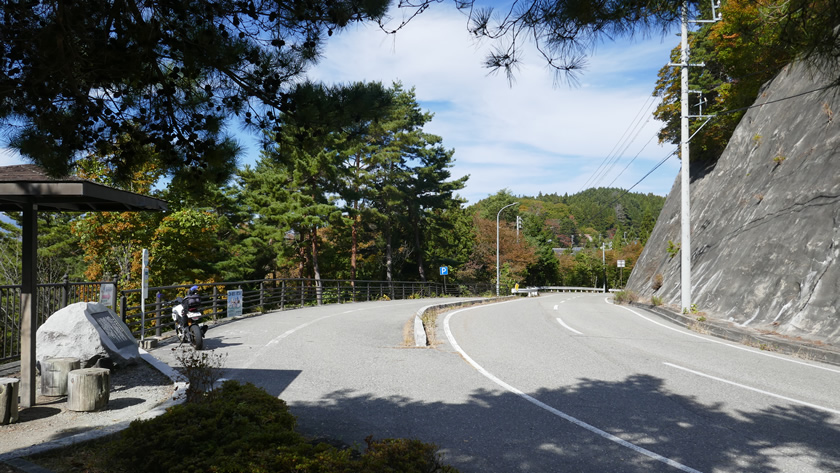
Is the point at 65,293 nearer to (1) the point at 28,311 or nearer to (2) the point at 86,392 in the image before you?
(1) the point at 28,311

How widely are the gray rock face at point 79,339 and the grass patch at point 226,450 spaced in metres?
3.22

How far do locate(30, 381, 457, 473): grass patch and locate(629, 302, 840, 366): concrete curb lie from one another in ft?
30.0

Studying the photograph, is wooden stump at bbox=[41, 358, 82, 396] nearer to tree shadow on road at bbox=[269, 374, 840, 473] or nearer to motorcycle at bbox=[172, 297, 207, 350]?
tree shadow on road at bbox=[269, 374, 840, 473]

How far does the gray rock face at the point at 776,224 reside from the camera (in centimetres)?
1320

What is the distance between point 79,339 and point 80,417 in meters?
2.16

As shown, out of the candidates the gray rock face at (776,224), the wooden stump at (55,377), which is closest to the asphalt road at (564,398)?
the wooden stump at (55,377)

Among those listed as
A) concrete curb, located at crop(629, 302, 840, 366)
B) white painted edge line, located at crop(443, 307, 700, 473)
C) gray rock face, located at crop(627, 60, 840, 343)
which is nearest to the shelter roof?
white painted edge line, located at crop(443, 307, 700, 473)

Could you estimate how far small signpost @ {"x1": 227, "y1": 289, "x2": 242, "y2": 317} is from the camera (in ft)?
56.3

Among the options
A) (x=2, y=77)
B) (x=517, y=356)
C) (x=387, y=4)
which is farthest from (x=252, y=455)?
(x=517, y=356)

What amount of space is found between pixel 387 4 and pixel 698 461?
4.91 m

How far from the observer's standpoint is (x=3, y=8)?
194 inches

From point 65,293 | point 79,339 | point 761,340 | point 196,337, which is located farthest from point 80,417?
point 761,340

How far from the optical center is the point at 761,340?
11672 millimetres

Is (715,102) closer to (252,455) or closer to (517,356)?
(517,356)
